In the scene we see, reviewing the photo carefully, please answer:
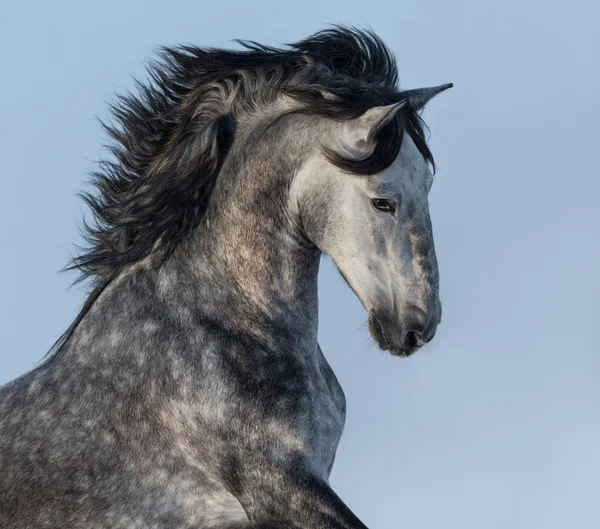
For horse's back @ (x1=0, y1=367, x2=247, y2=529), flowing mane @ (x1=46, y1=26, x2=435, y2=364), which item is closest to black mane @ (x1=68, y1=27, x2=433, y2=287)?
flowing mane @ (x1=46, y1=26, x2=435, y2=364)

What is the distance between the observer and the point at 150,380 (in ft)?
27.7

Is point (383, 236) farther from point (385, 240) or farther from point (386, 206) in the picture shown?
point (386, 206)

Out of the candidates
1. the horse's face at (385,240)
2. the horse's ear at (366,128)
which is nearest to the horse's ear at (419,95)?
the horse's ear at (366,128)

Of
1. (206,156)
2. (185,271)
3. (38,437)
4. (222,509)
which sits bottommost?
(222,509)

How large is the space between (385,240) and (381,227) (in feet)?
0.24

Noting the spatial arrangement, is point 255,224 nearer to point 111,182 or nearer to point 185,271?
point 185,271

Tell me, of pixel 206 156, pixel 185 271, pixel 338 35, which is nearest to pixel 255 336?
pixel 185 271

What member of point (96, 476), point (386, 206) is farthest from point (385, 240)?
point (96, 476)

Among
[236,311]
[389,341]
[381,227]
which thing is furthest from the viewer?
[236,311]

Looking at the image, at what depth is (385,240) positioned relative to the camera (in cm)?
803

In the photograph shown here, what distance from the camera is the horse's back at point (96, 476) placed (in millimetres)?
8359

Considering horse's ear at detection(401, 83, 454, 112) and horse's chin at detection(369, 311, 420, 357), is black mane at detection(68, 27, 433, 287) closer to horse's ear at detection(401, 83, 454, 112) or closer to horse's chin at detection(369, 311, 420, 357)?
horse's ear at detection(401, 83, 454, 112)

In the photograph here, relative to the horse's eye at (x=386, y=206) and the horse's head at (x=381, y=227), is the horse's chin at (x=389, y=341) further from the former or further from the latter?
the horse's eye at (x=386, y=206)

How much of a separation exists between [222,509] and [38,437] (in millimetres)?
1155
